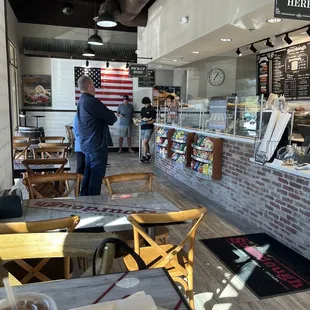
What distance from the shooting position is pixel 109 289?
1.17 m

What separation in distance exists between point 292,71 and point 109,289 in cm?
669

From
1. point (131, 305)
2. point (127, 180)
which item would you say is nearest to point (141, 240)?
point (127, 180)

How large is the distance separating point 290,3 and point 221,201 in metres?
2.92

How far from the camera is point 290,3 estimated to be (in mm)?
3301

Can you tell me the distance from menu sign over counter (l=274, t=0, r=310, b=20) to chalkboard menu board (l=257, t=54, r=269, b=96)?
4264mm

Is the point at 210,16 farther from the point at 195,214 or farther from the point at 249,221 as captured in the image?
the point at 195,214

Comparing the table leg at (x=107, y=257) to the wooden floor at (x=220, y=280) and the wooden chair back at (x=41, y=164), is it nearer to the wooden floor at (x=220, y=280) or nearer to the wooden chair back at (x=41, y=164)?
the wooden floor at (x=220, y=280)

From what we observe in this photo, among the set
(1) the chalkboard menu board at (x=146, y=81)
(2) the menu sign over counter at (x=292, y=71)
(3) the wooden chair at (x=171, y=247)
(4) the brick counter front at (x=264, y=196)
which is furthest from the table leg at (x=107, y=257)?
(1) the chalkboard menu board at (x=146, y=81)

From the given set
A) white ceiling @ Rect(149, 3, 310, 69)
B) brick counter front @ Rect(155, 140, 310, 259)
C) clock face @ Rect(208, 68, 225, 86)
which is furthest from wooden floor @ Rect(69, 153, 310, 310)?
clock face @ Rect(208, 68, 225, 86)

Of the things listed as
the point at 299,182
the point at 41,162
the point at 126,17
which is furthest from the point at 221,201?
the point at 126,17

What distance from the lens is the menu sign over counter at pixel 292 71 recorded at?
640cm

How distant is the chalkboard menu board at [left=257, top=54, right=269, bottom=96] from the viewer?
751 centimetres

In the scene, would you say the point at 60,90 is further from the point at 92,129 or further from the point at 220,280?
the point at 220,280

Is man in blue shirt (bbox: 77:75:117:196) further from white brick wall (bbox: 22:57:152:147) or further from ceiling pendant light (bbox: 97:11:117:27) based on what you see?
white brick wall (bbox: 22:57:152:147)
